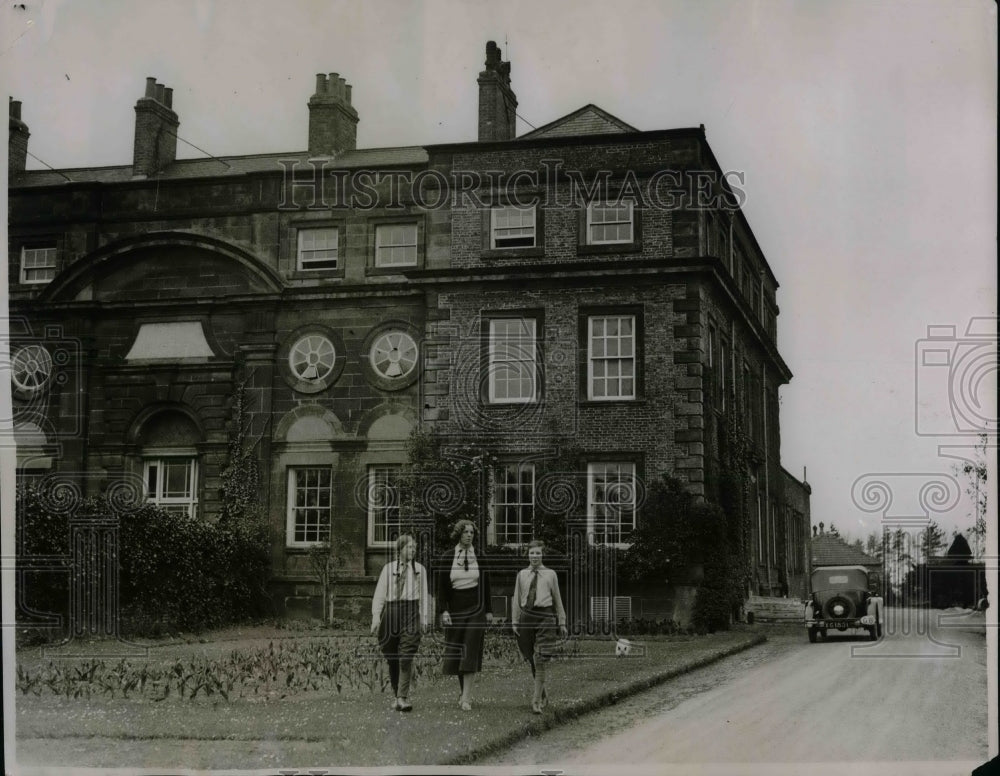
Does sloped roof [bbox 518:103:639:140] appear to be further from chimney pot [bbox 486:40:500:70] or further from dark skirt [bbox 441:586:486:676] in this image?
dark skirt [bbox 441:586:486:676]

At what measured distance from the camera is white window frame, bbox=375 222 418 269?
14.7m

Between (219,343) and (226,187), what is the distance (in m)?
2.15

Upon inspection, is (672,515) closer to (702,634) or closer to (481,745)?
(702,634)

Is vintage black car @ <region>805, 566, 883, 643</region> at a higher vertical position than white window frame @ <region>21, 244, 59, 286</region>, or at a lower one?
lower

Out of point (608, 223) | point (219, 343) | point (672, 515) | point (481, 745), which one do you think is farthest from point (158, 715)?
point (608, 223)

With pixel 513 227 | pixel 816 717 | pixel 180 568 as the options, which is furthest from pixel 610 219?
pixel 180 568

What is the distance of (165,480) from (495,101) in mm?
6606

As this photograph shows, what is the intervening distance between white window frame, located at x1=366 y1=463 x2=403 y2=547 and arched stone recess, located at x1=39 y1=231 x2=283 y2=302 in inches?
114

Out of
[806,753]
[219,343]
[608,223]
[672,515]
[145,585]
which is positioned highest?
[608,223]

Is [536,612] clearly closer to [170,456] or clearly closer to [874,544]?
[874,544]

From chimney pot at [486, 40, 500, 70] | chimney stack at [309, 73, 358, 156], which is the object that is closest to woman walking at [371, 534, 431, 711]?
chimney stack at [309, 73, 358, 156]

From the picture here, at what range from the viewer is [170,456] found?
1489 centimetres

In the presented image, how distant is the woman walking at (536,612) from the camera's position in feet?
34.6

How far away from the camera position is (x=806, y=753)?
34.0 ft
